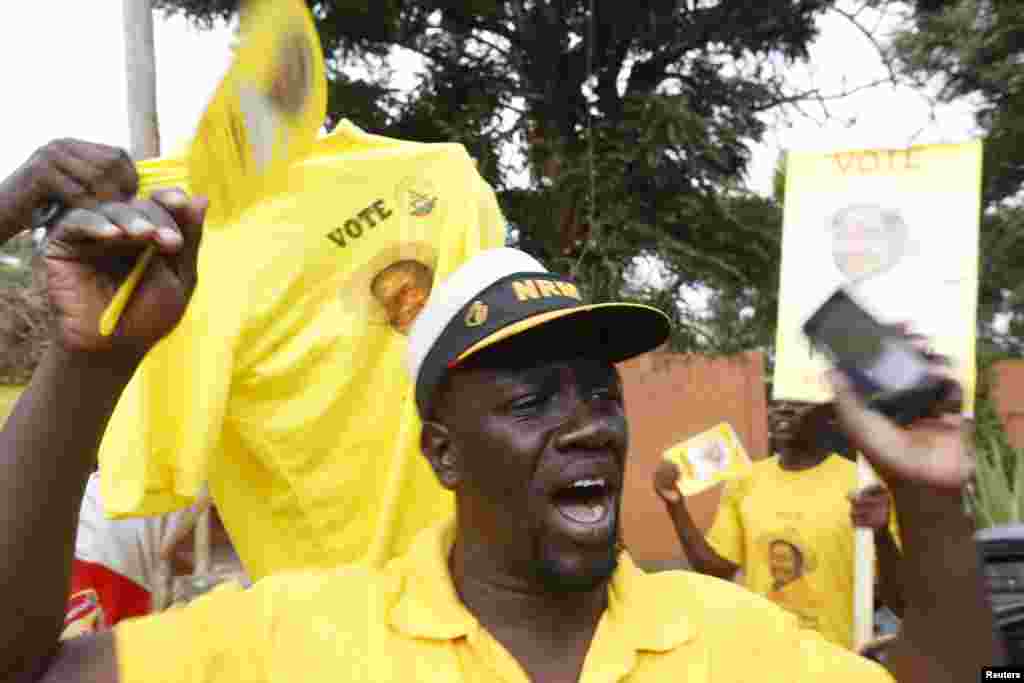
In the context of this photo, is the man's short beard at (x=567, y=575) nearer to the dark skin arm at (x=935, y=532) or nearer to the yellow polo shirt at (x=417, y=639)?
the yellow polo shirt at (x=417, y=639)

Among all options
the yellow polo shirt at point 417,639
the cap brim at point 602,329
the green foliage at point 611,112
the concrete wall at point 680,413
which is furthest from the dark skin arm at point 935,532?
the concrete wall at point 680,413

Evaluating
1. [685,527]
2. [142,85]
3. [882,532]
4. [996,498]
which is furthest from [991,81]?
[142,85]

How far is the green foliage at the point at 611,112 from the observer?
7.41 meters

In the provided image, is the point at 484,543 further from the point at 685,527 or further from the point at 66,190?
the point at 685,527

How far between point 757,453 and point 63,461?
30.1 feet

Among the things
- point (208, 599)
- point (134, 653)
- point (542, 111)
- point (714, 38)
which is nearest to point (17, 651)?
point (134, 653)

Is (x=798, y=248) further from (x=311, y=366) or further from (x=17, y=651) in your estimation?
(x=17, y=651)

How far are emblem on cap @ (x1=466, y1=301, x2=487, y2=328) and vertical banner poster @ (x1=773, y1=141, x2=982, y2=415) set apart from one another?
138cm

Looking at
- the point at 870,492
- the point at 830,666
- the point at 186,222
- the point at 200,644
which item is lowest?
the point at 870,492

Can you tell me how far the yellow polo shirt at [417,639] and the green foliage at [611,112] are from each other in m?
4.68

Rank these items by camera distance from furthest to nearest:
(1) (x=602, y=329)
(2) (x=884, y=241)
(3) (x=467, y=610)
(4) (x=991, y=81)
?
(4) (x=991, y=81) < (2) (x=884, y=241) < (1) (x=602, y=329) < (3) (x=467, y=610)

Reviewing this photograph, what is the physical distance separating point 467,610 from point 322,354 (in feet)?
2.11

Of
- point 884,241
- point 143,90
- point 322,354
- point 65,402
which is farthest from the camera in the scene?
point 884,241

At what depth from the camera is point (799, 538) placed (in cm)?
423
